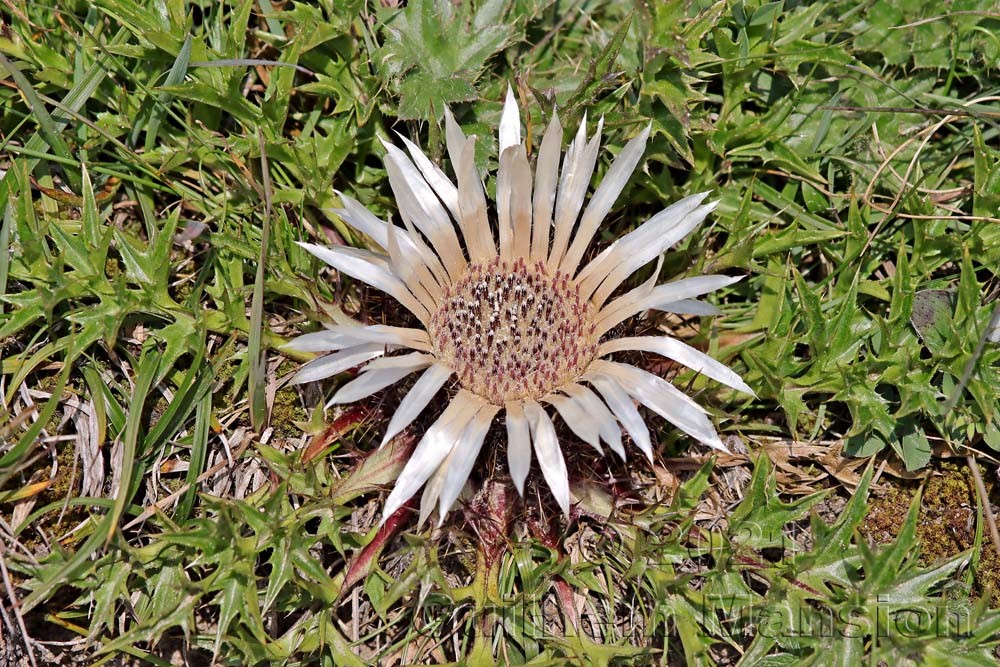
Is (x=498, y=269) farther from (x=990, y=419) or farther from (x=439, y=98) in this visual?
(x=990, y=419)

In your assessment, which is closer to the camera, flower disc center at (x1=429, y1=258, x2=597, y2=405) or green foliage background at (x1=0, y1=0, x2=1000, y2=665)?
green foliage background at (x1=0, y1=0, x2=1000, y2=665)

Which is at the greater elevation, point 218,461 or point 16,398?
point 16,398

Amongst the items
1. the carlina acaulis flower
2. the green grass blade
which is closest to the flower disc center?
the carlina acaulis flower

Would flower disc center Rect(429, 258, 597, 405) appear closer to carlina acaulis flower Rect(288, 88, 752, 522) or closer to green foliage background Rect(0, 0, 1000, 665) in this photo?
carlina acaulis flower Rect(288, 88, 752, 522)

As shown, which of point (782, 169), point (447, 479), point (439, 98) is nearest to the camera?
point (447, 479)

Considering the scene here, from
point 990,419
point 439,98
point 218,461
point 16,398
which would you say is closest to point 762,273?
point 990,419

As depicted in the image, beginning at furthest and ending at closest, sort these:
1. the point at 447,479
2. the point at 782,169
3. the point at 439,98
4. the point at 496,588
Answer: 1. the point at 782,169
2. the point at 439,98
3. the point at 496,588
4. the point at 447,479

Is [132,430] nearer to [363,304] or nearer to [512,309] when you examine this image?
[363,304]

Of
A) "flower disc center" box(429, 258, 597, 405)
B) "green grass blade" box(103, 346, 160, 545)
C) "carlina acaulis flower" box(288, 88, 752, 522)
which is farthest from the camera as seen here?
"flower disc center" box(429, 258, 597, 405)
